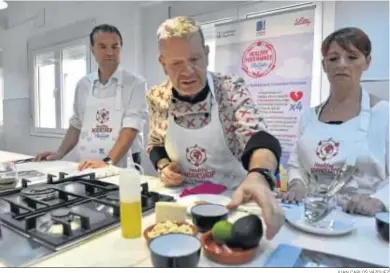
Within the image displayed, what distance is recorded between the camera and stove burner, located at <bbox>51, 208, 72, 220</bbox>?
0.74 meters

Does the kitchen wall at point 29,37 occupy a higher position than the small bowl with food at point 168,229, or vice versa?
the kitchen wall at point 29,37

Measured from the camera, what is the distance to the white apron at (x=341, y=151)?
3.76ft

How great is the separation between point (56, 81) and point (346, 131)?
3613 millimetres

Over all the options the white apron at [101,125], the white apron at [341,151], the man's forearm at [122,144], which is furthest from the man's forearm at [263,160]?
the white apron at [101,125]

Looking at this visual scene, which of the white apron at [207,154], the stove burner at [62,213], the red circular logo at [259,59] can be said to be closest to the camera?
the stove burner at [62,213]

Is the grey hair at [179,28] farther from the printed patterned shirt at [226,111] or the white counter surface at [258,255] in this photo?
the white counter surface at [258,255]

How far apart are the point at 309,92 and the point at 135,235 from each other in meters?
1.71

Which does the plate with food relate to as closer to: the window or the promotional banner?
the promotional banner

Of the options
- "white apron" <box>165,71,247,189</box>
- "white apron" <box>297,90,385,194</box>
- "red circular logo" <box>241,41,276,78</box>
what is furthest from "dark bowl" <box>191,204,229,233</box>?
"red circular logo" <box>241,41,276,78</box>

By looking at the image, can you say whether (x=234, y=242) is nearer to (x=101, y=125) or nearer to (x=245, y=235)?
(x=245, y=235)

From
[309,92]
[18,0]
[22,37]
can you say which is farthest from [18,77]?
[309,92]

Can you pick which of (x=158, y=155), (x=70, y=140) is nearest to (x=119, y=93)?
(x=70, y=140)

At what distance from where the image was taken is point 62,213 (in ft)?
2.51

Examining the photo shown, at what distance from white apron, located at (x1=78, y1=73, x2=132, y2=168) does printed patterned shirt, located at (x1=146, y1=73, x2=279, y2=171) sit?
0.59m
